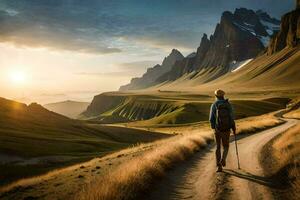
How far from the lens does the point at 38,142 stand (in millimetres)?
59688

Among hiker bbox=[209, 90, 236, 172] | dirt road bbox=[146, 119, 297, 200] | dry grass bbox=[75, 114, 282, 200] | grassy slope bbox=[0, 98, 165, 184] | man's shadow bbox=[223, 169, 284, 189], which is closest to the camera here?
dry grass bbox=[75, 114, 282, 200]

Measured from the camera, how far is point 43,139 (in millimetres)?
63062

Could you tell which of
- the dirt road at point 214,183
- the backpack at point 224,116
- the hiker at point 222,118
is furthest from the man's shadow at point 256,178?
the backpack at point 224,116

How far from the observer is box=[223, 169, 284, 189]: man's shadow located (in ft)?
42.7

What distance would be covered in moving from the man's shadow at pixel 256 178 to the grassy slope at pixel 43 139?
30240 millimetres

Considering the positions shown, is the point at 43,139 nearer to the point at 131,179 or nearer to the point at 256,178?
the point at 131,179

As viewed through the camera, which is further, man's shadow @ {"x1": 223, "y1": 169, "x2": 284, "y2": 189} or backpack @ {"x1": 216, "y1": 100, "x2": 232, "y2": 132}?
backpack @ {"x1": 216, "y1": 100, "x2": 232, "y2": 132}

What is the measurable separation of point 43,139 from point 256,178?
5362 centimetres

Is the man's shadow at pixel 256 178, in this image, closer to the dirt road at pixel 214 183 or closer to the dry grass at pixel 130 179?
the dirt road at pixel 214 183

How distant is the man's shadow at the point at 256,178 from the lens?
13003 millimetres

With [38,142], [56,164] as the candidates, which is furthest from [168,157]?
[38,142]

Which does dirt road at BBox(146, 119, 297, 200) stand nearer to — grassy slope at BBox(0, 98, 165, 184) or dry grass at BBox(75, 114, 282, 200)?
dry grass at BBox(75, 114, 282, 200)

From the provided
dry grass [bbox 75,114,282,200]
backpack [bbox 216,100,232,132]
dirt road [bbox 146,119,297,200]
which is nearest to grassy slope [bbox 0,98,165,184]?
dry grass [bbox 75,114,282,200]

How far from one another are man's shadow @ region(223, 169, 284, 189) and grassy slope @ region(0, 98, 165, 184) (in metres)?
30.2
